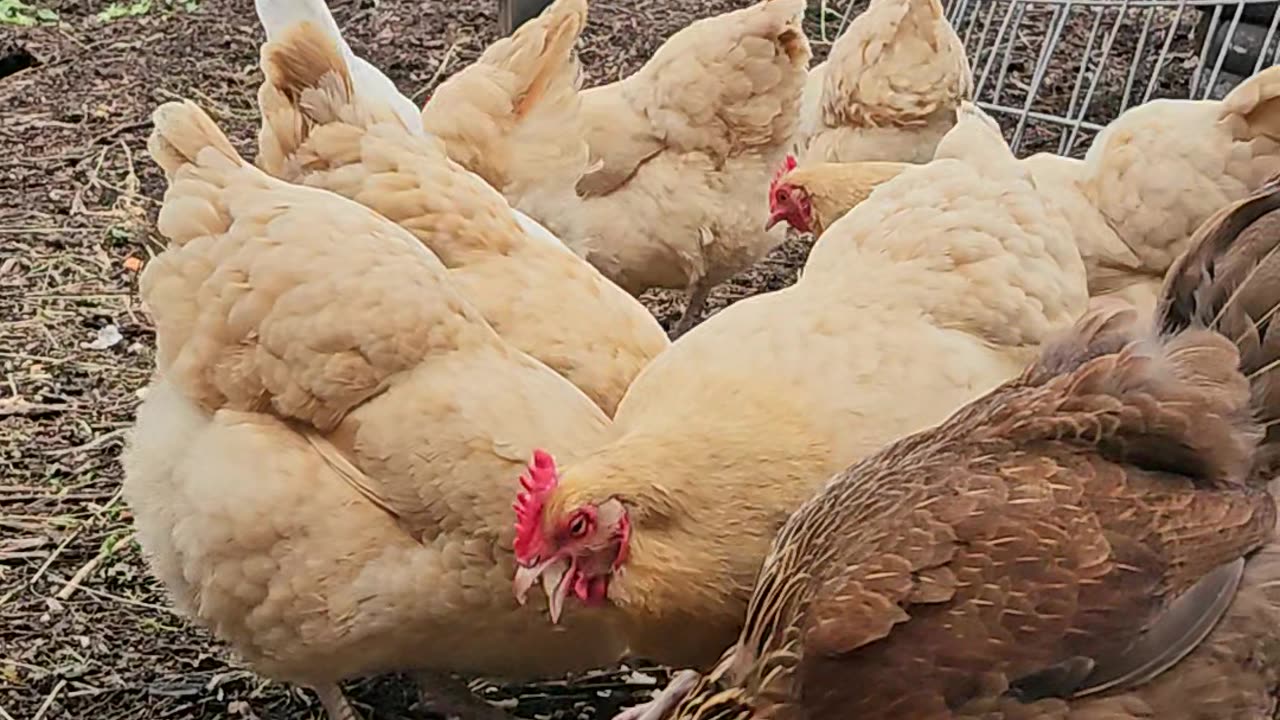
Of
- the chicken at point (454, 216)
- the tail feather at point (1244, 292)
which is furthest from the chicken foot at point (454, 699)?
the tail feather at point (1244, 292)

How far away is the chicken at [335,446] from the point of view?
2227 mm

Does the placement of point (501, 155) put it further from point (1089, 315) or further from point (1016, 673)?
point (1016, 673)

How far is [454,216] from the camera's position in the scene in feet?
9.20

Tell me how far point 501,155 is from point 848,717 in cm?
229

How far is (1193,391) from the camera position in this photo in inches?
70.6

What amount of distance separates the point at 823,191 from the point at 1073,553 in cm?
198

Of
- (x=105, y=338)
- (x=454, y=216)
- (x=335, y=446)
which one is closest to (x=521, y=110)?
(x=454, y=216)

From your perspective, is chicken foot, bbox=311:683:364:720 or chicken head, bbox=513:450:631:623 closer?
chicken head, bbox=513:450:631:623

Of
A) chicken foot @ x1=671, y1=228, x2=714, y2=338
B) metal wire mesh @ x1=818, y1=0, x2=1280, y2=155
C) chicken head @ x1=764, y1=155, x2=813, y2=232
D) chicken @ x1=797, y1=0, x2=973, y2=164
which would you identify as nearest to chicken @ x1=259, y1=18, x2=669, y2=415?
chicken head @ x1=764, y1=155, x2=813, y2=232

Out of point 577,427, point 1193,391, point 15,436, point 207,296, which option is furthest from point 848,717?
point 15,436

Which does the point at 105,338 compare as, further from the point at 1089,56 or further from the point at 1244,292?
the point at 1089,56

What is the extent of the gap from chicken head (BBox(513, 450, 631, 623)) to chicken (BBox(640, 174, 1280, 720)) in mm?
217

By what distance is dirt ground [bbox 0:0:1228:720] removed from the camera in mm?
2783

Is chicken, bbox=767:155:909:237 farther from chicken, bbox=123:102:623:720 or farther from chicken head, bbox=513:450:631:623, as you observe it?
chicken head, bbox=513:450:631:623
